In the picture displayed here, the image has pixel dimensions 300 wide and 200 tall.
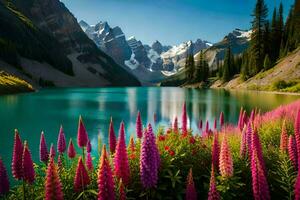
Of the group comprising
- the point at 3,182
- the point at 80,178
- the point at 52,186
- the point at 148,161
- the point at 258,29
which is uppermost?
the point at 258,29

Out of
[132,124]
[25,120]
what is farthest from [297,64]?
[25,120]

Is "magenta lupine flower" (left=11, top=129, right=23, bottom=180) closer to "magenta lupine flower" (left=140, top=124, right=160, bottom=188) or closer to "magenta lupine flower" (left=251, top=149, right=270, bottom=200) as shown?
"magenta lupine flower" (left=140, top=124, right=160, bottom=188)

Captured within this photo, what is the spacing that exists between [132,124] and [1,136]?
1536cm

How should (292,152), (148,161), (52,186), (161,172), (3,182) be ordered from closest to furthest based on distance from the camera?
1. (52,186)
2. (148,161)
3. (3,182)
4. (161,172)
5. (292,152)

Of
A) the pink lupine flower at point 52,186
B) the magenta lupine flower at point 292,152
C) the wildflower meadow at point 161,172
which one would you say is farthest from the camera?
the magenta lupine flower at point 292,152

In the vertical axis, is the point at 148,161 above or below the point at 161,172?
above

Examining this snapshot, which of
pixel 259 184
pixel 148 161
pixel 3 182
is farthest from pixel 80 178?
pixel 259 184

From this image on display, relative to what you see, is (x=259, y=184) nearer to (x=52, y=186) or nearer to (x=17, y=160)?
(x=52, y=186)

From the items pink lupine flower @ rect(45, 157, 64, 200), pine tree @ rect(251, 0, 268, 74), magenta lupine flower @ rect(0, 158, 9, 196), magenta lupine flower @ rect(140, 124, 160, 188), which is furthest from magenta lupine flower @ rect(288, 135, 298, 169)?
pine tree @ rect(251, 0, 268, 74)

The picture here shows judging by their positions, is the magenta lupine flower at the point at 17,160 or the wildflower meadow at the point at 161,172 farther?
the magenta lupine flower at the point at 17,160

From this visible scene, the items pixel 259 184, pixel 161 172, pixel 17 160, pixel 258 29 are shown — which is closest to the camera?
pixel 259 184

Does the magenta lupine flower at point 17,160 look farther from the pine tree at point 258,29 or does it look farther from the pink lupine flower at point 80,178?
the pine tree at point 258,29

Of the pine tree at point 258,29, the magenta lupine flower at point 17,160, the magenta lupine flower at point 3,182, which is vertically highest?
the pine tree at point 258,29

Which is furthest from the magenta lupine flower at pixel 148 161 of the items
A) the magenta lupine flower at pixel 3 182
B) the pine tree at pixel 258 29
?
the pine tree at pixel 258 29
